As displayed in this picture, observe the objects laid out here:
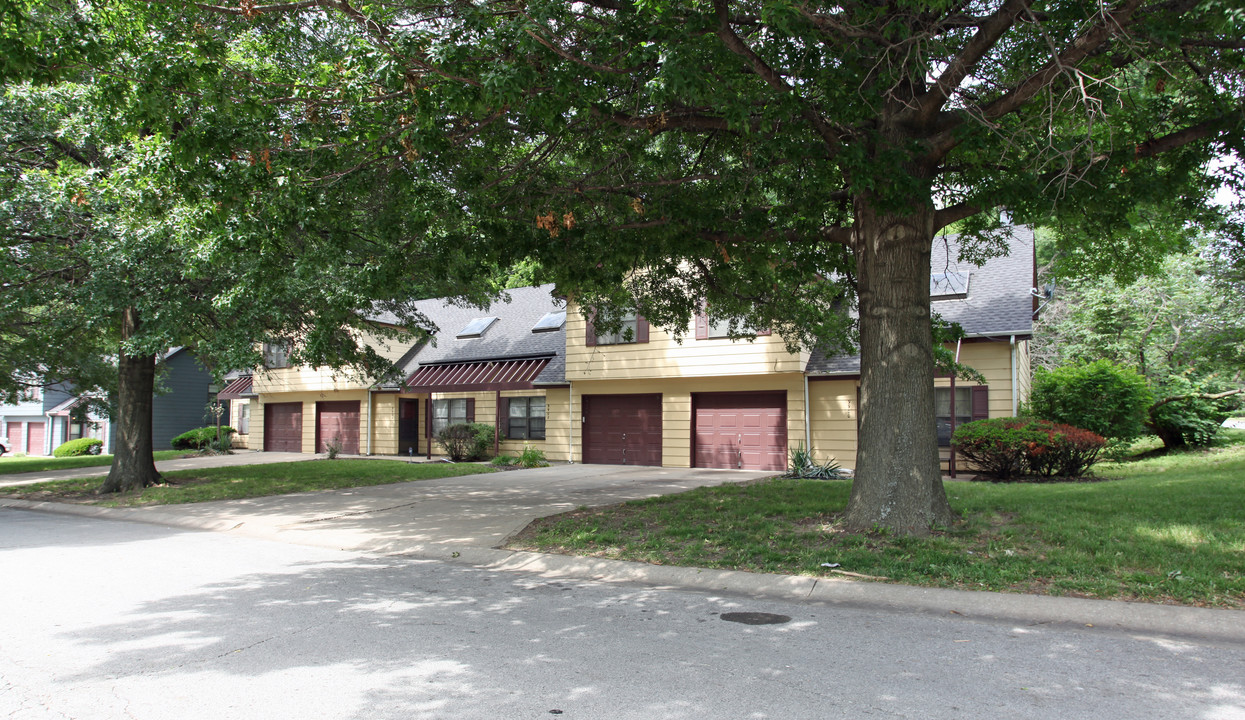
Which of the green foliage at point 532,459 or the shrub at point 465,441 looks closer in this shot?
the green foliage at point 532,459

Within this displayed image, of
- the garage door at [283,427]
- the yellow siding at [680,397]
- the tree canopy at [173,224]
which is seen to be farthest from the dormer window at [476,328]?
the garage door at [283,427]

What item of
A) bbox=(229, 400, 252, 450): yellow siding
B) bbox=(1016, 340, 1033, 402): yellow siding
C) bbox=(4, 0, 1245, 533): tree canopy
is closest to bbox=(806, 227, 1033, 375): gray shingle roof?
bbox=(1016, 340, 1033, 402): yellow siding

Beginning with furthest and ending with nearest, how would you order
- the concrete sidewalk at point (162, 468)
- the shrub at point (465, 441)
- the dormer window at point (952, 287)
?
the shrub at point (465, 441) → the concrete sidewalk at point (162, 468) → the dormer window at point (952, 287)

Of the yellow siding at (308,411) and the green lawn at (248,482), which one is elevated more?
the yellow siding at (308,411)

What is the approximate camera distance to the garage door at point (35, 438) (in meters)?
39.4

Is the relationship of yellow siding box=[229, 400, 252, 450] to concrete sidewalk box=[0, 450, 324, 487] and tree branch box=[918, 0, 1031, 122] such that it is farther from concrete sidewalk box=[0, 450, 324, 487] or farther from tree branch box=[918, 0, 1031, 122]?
tree branch box=[918, 0, 1031, 122]

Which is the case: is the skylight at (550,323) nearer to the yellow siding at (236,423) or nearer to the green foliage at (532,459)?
the green foliage at (532,459)

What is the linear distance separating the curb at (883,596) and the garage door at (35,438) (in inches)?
1614

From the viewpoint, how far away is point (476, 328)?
25.9m

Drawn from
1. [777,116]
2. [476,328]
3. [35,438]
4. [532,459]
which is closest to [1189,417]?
[777,116]

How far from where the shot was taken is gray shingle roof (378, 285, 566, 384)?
22688 millimetres

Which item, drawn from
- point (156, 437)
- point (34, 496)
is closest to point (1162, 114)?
point (34, 496)

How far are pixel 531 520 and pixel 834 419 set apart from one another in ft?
32.6

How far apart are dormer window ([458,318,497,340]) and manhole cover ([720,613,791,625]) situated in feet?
67.3
